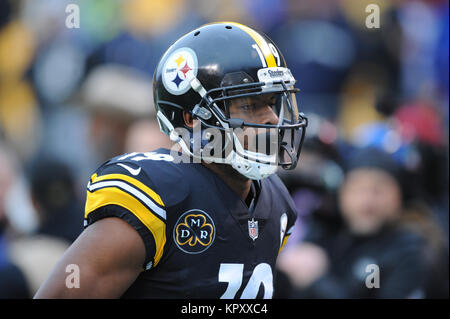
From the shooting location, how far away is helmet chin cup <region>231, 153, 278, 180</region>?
2512 millimetres

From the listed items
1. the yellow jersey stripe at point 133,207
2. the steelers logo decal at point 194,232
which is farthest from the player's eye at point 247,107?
the yellow jersey stripe at point 133,207

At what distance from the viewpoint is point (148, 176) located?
94.1 inches

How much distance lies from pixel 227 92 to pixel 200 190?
1.27 feet

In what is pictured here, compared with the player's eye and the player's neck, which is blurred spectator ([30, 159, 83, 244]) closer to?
the player's neck

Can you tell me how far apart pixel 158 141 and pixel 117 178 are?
2246 mm

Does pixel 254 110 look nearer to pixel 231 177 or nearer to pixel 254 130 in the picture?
pixel 254 130

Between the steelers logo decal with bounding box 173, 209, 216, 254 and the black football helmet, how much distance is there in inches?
9.7

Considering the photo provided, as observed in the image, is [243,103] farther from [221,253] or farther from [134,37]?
[134,37]

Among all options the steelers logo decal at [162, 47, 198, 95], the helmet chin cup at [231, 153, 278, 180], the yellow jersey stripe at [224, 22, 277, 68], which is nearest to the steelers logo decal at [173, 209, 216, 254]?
the helmet chin cup at [231, 153, 278, 180]

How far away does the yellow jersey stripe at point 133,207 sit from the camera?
228 cm

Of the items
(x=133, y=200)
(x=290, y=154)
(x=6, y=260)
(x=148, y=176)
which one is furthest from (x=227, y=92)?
(x=6, y=260)

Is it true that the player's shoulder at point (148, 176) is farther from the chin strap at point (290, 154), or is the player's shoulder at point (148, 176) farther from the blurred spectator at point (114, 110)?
the blurred spectator at point (114, 110)

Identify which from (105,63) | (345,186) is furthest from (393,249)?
(105,63)

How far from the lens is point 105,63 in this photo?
21.6ft
